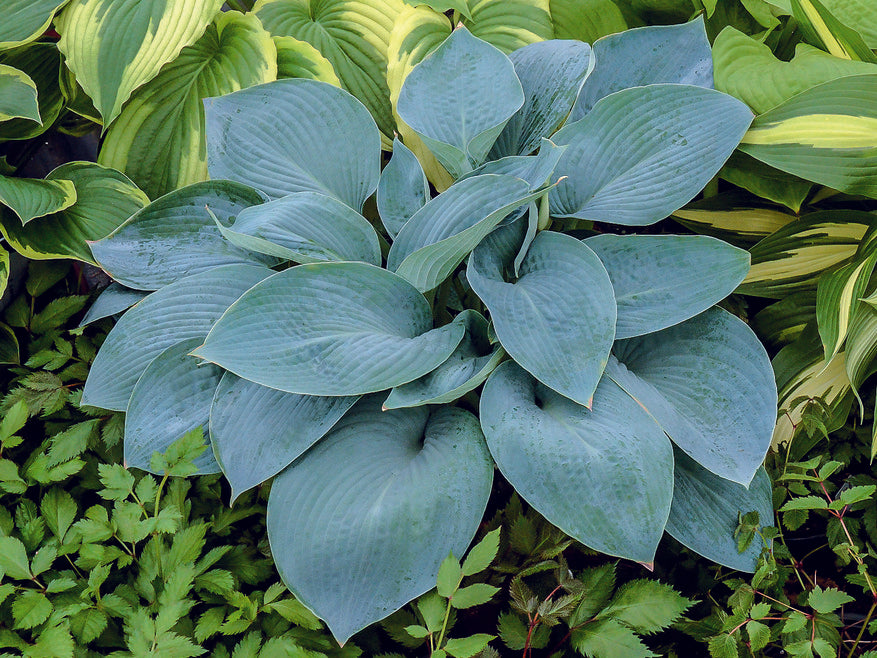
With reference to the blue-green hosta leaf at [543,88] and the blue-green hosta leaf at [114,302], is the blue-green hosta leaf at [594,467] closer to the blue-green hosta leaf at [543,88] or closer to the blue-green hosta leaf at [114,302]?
the blue-green hosta leaf at [543,88]

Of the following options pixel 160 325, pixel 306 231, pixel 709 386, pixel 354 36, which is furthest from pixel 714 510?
pixel 354 36

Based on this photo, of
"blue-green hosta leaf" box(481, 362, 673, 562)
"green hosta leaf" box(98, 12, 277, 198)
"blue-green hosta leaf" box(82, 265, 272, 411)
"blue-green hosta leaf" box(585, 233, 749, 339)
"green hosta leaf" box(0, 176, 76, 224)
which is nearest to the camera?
"blue-green hosta leaf" box(481, 362, 673, 562)

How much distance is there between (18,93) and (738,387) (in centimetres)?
121

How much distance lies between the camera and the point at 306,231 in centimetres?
96

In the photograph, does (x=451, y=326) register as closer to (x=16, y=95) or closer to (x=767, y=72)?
(x=767, y=72)

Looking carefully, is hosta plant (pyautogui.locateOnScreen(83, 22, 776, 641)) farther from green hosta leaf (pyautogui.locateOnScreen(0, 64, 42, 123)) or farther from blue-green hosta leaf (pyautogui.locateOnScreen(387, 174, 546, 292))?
green hosta leaf (pyautogui.locateOnScreen(0, 64, 42, 123))

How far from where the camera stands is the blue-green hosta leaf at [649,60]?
3.61ft

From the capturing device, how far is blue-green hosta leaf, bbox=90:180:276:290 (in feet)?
3.51

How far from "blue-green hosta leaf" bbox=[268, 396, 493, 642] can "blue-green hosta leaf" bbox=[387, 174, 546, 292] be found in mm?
220

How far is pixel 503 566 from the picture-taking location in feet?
2.98

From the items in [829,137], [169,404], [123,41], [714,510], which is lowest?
[714,510]

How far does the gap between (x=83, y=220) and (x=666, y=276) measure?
3.15 feet

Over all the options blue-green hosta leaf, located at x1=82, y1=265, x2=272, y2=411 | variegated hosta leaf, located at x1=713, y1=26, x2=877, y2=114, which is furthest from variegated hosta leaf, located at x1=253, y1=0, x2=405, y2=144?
variegated hosta leaf, located at x1=713, y1=26, x2=877, y2=114

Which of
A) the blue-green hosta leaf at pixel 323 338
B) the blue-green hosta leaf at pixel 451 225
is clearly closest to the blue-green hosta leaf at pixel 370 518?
the blue-green hosta leaf at pixel 323 338
